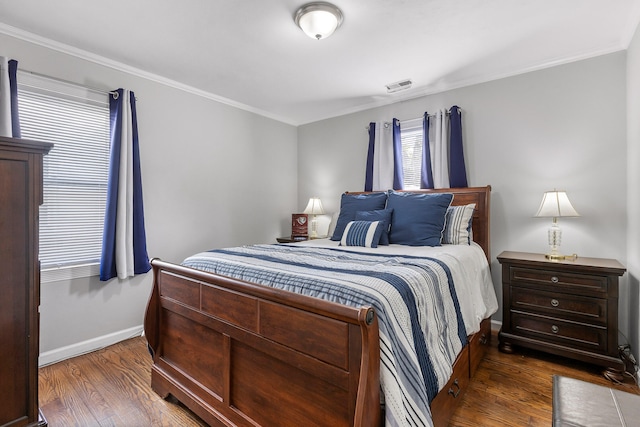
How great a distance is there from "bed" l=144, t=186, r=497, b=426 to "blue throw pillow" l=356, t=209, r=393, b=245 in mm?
616

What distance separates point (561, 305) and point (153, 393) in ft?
9.57

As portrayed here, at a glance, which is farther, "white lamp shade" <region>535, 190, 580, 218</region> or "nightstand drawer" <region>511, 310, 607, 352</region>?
"white lamp shade" <region>535, 190, 580, 218</region>

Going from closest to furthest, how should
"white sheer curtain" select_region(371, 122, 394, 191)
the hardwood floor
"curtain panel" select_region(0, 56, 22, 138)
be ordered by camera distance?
the hardwood floor < "curtain panel" select_region(0, 56, 22, 138) < "white sheer curtain" select_region(371, 122, 394, 191)

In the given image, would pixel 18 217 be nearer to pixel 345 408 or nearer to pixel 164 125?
pixel 345 408

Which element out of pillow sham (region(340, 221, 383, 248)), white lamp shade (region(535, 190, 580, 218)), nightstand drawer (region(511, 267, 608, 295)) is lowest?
nightstand drawer (region(511, 267, 608, 295))

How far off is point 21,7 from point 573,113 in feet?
13.8

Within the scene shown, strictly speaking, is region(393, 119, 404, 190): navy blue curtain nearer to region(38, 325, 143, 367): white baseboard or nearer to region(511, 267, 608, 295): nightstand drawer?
region(511, 267, 608, 295): nightstand drawer

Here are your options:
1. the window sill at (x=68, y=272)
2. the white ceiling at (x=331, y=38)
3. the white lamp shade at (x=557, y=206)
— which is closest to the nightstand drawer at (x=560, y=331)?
the white lamp shade at (x=557, y=206)

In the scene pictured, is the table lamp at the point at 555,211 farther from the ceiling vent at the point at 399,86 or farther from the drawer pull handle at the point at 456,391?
the ceiling vent at the point at 399,86

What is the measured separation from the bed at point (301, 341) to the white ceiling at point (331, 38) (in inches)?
63.6

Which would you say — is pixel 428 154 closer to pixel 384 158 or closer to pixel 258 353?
pixel 384 158

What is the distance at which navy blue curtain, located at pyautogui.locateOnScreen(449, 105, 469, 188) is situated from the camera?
3.13 m

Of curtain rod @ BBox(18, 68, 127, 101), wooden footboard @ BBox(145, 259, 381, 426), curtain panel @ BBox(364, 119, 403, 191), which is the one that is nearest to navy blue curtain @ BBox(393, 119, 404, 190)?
curtain panel @ BBox(364, 119, 403, 191)

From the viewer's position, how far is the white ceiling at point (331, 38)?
202cm
